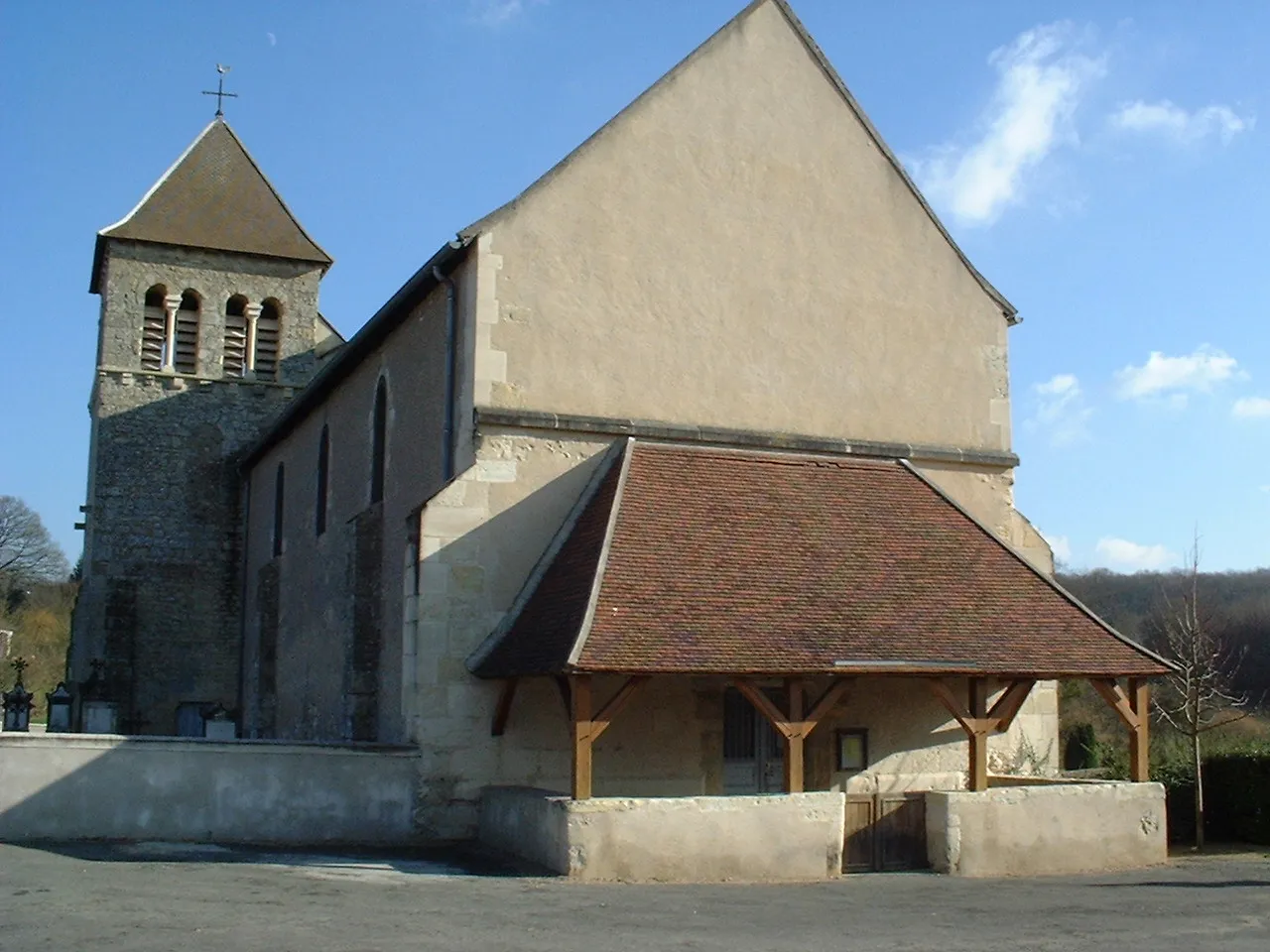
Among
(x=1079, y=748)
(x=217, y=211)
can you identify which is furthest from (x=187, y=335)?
(x=1079, y=748)

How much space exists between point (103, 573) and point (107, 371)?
436 cm

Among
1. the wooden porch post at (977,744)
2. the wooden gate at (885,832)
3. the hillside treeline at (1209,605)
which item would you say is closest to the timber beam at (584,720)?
the wooden gate at (885,832)

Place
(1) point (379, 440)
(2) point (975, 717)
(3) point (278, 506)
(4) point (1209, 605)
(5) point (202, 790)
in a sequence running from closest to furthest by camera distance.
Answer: (2) point (975, 717)
(5) point (202, 790)
(1) point (379, 440)
(3) point (278, 506)
(4) point (1209, 605)

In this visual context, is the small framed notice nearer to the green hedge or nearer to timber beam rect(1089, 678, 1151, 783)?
timber beam rect(1089, 678, 1151, 783)

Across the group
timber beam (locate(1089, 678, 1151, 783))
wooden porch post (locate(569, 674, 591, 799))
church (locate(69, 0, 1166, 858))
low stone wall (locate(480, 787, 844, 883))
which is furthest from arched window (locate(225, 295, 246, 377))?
timber beam (locate(1089, 678, 1151, 783))

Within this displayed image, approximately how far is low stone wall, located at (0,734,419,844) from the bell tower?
Answer: 14.6 m

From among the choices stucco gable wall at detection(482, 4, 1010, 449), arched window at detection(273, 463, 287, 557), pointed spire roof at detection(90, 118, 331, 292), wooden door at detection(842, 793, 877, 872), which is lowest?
wooden door at detection(842, 793, 877, 872)

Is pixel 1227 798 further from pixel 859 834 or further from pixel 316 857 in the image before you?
pixel 316 857

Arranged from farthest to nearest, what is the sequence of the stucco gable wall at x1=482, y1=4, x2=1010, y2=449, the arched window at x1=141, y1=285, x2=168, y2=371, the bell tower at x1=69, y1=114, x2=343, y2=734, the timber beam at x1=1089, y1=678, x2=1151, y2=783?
1. the arched window at x1=141, y1=285, x2=168, y2=371
2. the bell tower at x1=69, y1=114, x2=343, y2=734
3. the stucco gable wall at x1=482, y1=4, x2=1010, y2=449
4. the timber beam at x1=1089, y1=678, x2=1151, y2=783

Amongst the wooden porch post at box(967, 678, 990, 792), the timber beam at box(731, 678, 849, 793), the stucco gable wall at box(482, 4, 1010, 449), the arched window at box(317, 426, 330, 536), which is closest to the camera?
the timber beam at box(731, 678, 849, 793)

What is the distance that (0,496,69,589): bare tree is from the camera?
70.8 m

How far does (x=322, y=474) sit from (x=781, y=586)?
35.7 ft

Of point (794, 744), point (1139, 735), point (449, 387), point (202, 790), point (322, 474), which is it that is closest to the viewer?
point (794, 744)

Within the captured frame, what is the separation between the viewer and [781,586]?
1520 cm
